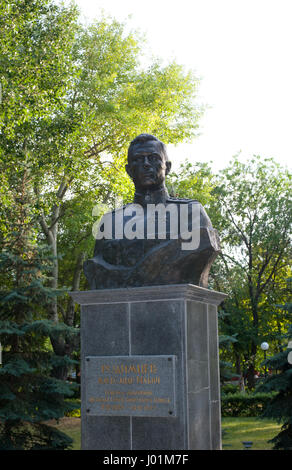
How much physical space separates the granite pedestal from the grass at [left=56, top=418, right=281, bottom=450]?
23.7ft

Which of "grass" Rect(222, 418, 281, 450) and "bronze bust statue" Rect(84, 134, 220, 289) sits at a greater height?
"bronze bust statue" Rect(84, 134, 220, 289)

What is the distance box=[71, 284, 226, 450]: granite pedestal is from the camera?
5.89 metres

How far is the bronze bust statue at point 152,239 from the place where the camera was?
644 centimetres

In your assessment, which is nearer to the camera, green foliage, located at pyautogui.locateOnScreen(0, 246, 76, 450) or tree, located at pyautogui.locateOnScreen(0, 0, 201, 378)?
green foliage, located at pyautogui.locateOnScreen(0, 246, 76, 450)

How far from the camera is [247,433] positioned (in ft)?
51.2

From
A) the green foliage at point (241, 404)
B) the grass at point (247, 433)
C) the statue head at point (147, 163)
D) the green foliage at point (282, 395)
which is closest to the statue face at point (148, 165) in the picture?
the statue head at point (147, 163)

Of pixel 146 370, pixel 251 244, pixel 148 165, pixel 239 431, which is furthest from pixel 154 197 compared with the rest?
pixel 251 244

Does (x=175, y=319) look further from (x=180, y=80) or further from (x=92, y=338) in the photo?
(x=180, y=80)

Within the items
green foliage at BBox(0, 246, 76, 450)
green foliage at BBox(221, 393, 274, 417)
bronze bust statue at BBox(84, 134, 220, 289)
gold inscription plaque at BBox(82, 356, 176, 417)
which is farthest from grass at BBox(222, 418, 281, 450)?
bronze bust statue at BBox(84, 134, 220, 289)

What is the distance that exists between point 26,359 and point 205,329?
624cm

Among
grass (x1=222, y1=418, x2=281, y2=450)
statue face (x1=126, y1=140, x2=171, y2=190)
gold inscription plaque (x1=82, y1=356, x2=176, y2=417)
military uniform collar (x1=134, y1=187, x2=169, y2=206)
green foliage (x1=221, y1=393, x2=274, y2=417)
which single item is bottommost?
grass (x1=222, y1=418, x2=281, y2=450)

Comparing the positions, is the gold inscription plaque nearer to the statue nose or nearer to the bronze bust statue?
the bronze bust statue

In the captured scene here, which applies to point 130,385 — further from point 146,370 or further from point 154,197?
point 154,197

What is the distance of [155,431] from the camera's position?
233 inches
